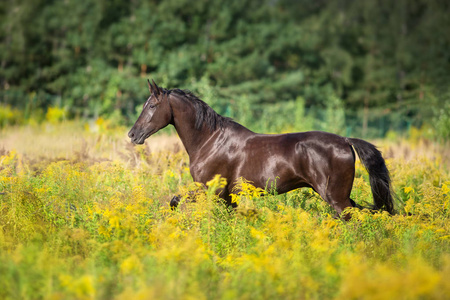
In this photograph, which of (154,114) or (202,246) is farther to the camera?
(154,114)

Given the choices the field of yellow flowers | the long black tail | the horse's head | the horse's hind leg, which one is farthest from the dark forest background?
the field of yellow flowers

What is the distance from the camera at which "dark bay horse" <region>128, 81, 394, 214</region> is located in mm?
5301

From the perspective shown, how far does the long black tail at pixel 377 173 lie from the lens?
5.43m

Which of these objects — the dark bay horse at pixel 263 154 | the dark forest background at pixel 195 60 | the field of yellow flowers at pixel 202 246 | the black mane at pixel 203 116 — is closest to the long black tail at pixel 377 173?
the dark bay horse at pixel 263 154

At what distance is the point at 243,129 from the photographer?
598 cm

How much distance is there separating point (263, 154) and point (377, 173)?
55.5 inches

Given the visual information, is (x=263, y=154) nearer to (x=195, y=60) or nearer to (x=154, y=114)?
(x=154, y=114)

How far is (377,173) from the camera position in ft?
18.2

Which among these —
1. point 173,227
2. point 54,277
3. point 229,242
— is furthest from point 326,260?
point 54,277

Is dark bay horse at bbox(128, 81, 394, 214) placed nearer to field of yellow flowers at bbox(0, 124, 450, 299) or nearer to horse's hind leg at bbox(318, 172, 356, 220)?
horse's hind leg at bbox(318, 172, 356, 220)

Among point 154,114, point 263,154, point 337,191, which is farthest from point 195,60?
point 337,191

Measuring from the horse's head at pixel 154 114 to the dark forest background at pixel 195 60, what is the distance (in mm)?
15955

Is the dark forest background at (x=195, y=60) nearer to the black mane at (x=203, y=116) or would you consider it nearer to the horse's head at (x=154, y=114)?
the black mane at (x=203, y=116)

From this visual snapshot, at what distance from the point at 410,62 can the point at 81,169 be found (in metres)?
34.7
